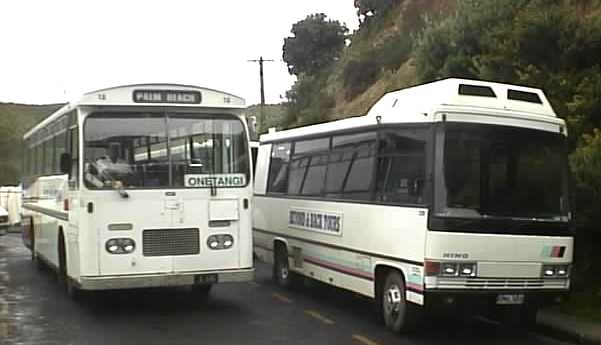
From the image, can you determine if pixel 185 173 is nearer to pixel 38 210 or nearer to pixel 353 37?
pixel 38 210

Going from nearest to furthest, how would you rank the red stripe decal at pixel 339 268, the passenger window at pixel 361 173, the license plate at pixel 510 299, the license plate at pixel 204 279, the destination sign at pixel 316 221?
the license plate at pixel 510 299
the red stripe decal at pixel 339 268
the passenger window at pixel 361 173
the license plate at pixel 204 279
the destination sign at pixel 316 221

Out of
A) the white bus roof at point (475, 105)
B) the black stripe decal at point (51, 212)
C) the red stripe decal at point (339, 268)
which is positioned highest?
the white bus roof at point (475, 105)

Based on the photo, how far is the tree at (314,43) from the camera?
49625 mm

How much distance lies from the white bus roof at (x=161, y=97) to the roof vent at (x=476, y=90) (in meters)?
3.50

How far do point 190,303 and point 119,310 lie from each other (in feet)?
3.88

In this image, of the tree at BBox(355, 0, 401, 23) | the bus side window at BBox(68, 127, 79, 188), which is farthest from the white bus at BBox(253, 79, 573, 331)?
the tree at BBox(355, 0, 401, 23)

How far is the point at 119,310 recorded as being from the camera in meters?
12.9

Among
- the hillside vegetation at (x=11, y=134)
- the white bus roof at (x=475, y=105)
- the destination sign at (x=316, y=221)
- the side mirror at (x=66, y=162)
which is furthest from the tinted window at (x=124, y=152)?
the hillside vegetation at (x=11, y=134)

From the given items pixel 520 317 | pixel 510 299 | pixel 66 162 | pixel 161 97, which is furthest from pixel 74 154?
pixel 520 317

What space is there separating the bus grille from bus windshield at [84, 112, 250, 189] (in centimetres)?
65

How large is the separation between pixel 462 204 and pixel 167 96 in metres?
4.63

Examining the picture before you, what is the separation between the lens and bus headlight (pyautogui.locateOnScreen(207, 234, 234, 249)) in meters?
12.3

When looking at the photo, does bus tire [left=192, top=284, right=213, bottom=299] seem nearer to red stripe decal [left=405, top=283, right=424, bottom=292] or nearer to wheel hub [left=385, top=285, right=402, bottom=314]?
wheel hub [left=385, top=285, right=402, bottom=314]

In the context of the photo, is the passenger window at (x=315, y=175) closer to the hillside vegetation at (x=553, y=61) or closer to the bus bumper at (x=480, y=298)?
the hillside vegetation at (x=553, y=61)
